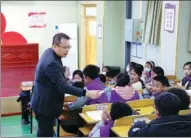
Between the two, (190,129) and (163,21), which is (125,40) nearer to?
(163,21)

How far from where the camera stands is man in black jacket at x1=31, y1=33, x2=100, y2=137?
3012 millimetres

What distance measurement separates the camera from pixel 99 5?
314 inches

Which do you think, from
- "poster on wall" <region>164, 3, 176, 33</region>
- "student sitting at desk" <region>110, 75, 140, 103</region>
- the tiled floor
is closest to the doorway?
"poster on wall" <region>164, 3, 176, 33</region>

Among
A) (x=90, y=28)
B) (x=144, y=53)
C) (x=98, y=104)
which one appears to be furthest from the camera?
(x=90, y=28)

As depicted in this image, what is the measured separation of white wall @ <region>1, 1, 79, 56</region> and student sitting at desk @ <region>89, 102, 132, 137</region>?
6.72 meters

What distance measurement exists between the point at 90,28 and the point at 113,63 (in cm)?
144

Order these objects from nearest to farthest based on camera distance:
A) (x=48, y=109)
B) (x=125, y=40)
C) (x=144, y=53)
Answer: (x=48, y=109), (x=144, y=53), (x=125, y=40)

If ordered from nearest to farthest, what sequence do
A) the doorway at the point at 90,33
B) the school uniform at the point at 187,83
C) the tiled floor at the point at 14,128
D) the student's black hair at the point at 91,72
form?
the student's black hair at the point at 91,72 → the school uniform at the point at 187,83 → the tiled floor at the point at 14,128 → the doorway at the point at 90,33

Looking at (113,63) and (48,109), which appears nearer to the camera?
(48,109)

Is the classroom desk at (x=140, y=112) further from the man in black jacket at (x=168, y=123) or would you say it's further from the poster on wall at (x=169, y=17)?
the poster on wall at (x=169, y=17)

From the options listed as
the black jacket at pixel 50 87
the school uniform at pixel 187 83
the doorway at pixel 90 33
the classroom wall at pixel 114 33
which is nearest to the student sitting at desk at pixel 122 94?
the black jacket at pixel 50 87

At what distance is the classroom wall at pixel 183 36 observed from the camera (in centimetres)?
565

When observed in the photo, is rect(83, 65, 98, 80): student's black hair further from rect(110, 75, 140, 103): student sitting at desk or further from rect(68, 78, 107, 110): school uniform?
rect(110, 75, 140, 103): student sitting at desk

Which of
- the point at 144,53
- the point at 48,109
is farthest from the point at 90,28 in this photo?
the point at 48,109
